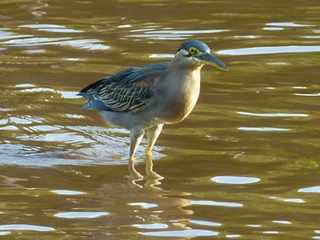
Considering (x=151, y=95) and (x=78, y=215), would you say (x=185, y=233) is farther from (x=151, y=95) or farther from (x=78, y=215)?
(x=151, y=95)

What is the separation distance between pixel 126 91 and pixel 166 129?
997mm

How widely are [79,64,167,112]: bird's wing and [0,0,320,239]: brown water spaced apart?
16.0 inches

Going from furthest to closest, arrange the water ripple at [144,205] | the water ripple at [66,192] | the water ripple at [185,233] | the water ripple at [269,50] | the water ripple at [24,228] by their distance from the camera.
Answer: the water ripple at [269,50] → the water ripple at [66,192] → the water ripple at [144,205] → the water ripple at [24,228] → the water ripple at [185,233]

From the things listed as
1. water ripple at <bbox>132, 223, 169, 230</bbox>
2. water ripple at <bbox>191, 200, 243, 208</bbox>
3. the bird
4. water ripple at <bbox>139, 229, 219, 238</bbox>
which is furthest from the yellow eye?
water ripple at <bbox>139, 229, 219, 238</bbox>

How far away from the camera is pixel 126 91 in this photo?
12.7 m

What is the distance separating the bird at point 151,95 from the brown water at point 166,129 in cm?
26

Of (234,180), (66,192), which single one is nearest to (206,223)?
(234,180)

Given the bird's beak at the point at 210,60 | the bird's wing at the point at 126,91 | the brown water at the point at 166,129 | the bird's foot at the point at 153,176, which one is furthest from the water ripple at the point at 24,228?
the bird's wing at the point at 126,91

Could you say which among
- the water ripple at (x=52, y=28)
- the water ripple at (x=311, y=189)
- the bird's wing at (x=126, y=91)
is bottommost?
the water ripple at (x=311, y=189)

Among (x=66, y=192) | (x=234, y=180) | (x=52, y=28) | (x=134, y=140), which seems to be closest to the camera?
(x=66, y=192)

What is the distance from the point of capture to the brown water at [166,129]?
34.1ft

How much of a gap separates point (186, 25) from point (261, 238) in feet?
27.9

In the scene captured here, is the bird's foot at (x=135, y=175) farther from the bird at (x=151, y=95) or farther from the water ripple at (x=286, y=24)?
the water ripple at (x=286, y=24)

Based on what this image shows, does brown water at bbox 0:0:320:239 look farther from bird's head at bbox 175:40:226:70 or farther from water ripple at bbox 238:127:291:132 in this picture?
bird's head at bbox 175:40:226:70
